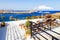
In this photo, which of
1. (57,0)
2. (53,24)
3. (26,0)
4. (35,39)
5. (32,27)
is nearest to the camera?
(35,39)

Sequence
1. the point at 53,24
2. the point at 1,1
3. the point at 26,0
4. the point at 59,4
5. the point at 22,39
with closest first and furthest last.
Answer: the point at 22,39, the point at 53,24, the point at 59,4, the point at 1,1, the point at 26,0

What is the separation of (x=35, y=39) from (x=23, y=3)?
2177 centimetres

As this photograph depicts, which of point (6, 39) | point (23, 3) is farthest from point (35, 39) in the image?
point (23, 3)

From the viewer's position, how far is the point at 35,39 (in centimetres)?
489

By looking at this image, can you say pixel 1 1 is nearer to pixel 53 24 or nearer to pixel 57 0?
pixel 57 0

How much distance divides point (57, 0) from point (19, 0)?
31.3 feet

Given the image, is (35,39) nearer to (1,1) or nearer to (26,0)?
(1,1)

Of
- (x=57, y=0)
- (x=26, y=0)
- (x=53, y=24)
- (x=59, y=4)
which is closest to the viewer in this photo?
(x=53, y=24)

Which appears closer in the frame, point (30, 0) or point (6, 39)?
point (6, 39)

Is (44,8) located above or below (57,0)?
below

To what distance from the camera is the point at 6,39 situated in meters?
6.11

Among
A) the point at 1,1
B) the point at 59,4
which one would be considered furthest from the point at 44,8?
the point at 1,1

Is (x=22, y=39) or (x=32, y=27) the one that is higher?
(x=32, y=27)

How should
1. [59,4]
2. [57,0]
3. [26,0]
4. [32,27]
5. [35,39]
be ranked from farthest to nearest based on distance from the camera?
[26,0]
[57,0]
[59,4]
[32,27]
[35,39]
